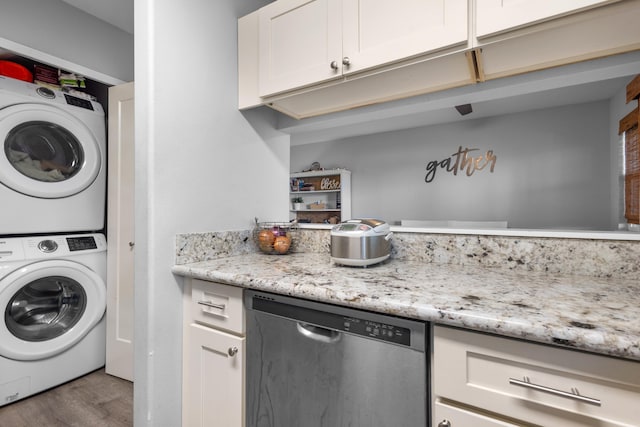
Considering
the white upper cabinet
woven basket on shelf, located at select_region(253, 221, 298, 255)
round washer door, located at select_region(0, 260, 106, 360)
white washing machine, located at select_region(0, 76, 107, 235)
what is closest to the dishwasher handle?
woven basket on shelf, located at select_region(253, 221, 298, 255)


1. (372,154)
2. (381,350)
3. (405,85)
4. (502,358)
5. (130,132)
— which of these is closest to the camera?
(502,358)

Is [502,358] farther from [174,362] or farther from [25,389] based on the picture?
[25,389]

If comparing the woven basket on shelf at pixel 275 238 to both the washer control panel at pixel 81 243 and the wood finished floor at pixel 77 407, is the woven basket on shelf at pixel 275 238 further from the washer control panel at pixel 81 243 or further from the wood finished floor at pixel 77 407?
the washer control panel at pixel 81 243

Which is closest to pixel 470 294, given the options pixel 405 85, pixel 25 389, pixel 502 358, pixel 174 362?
pixel 502 358

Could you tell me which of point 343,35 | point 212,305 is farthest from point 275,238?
point 343,35

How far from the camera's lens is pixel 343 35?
121cm

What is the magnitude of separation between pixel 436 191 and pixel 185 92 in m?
4.04

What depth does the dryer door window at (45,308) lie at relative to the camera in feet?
5.91

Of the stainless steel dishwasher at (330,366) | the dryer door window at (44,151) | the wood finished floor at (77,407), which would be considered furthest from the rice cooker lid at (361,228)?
the dryer door window at (44,151)

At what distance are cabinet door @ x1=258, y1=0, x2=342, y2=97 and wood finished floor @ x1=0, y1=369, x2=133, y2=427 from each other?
1921 millimetres

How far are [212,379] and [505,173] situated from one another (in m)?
4.35

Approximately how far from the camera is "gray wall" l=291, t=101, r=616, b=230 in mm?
3664

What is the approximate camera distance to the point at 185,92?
1323 millimetres

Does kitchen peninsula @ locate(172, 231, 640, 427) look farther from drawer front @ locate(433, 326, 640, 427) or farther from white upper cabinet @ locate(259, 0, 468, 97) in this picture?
white upper cabinet @ locate(259, 0, 468, 97)
